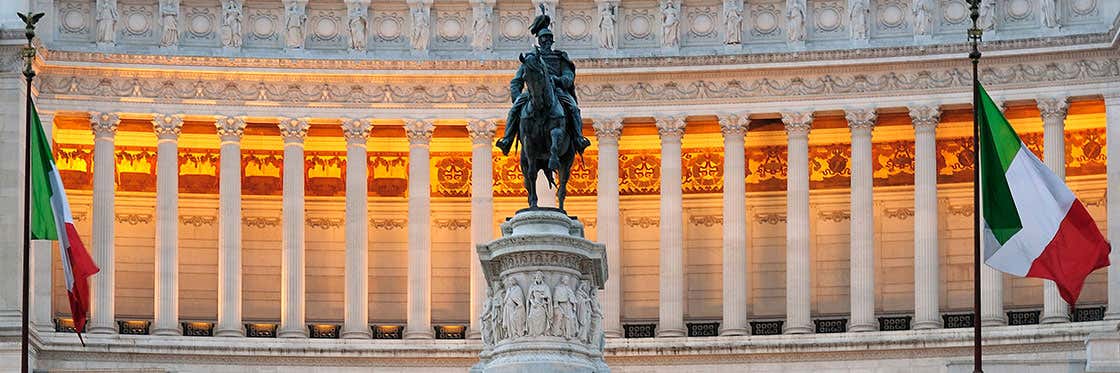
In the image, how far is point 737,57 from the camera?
320ft

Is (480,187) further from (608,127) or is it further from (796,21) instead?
(796,21)

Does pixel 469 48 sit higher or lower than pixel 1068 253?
higher

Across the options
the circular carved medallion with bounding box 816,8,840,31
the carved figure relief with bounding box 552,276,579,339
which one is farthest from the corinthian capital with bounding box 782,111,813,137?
the carved figure relief with bounding box 552,276,579,339

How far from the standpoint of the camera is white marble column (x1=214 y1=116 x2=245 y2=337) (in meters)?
97.4

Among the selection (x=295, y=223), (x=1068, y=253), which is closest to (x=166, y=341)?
(x=295, y=223)

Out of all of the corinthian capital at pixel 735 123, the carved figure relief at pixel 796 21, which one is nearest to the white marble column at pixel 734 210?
the corinthian capital at pixel 735 123

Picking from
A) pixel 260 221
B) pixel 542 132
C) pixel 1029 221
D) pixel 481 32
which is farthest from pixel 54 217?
pixel 1029 221

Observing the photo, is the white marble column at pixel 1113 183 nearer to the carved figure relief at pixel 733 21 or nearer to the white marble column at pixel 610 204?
the carved figure relief at pixel 733 21

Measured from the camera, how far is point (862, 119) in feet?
320

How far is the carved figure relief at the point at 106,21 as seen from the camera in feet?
321

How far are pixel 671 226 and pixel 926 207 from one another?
753cm

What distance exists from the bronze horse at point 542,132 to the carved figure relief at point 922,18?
3551 centimetres

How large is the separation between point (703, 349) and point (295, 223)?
12687 mm

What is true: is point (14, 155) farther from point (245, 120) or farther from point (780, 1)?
point (780, 1)
